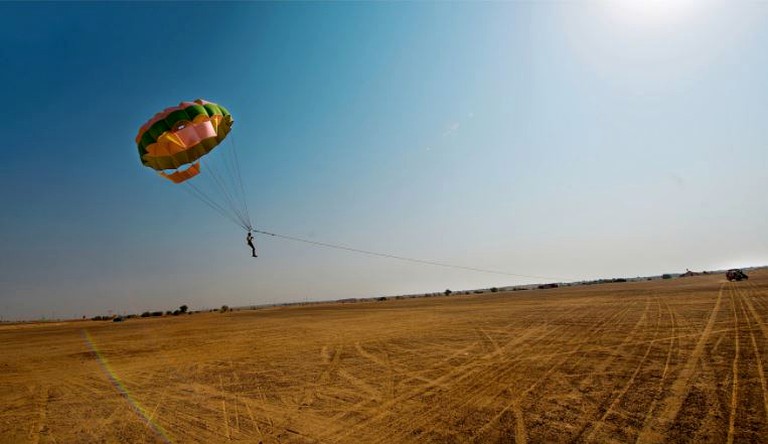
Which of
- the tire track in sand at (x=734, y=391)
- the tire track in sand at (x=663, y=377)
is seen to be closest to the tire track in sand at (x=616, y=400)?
the tire track in sand at (x=663, y=377)

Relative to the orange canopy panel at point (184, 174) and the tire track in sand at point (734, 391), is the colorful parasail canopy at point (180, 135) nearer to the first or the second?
the orange canopy panel at point (184, 174)

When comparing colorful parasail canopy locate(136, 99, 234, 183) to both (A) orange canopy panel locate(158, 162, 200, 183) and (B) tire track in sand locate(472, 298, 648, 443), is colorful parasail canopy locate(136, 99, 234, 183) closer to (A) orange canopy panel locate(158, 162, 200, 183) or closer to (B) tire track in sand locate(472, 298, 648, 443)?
(A) orange canopy panel locate(158, 162, 200, 183)

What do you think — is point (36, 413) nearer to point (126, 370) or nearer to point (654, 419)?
point (126, 370)

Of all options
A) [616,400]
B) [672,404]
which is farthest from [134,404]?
[672,404]

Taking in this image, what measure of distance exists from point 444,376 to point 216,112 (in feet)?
48.9

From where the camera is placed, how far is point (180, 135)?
49.0ft

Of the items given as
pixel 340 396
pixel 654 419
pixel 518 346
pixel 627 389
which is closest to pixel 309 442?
pixel 340 396

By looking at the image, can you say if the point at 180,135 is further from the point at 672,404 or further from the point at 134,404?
the point at 672,404

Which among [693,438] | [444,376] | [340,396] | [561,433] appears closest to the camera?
[693,438]

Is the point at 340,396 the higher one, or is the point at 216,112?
the point at 216,112

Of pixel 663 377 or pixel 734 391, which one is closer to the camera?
pixel 734 391

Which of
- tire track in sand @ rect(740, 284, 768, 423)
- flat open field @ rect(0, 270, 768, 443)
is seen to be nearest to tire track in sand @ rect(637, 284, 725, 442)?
flat open field @ rect(0, 270, 768, 443)

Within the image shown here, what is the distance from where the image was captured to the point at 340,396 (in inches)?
301

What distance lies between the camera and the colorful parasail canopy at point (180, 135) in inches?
577
